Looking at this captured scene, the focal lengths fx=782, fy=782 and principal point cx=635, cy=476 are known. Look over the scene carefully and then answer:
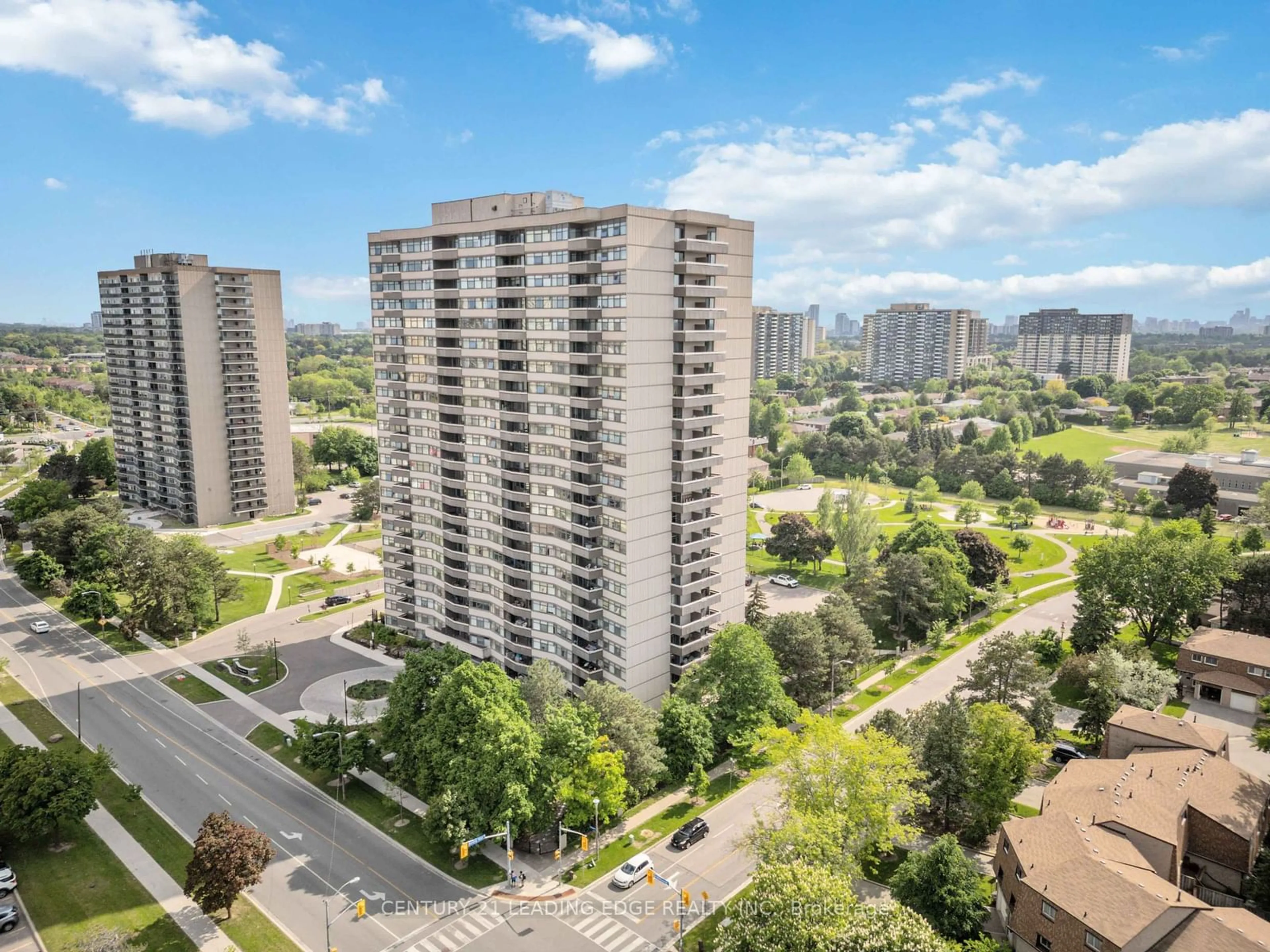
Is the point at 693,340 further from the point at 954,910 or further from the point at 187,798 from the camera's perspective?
the point at 187,798

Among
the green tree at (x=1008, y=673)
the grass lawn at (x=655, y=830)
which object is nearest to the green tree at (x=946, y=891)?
the grass lawn at (x=655, y=830)

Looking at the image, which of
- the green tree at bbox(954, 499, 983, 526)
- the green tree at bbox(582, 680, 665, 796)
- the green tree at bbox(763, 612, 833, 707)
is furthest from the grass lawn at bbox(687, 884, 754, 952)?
the green tree at bbox(954, 499, 983, 526)

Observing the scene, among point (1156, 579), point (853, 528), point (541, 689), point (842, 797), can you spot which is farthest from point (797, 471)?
point (842, 797)

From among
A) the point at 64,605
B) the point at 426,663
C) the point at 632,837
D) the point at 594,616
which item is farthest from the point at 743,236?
the point at 64,605

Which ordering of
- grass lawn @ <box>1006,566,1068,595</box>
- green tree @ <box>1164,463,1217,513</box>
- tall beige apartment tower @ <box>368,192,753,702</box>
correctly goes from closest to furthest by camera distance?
tall beige apartment tower @ <box>368,192,753,702</box> < grass lawn @ <box>1006,566,1068,595</box> < green tree @ <box>1164,463,1217,513</box>

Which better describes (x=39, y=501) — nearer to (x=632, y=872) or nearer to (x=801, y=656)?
(x=632, y=872)

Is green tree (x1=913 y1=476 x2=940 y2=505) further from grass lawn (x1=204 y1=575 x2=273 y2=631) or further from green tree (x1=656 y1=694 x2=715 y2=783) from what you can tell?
grass lawn (x1=204 y1=575 x2=273 y2=631)
